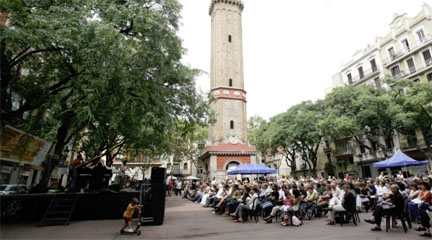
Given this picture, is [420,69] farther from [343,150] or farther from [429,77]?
[343,150]

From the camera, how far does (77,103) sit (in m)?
6.66

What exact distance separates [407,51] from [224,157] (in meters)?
Result: 23.1

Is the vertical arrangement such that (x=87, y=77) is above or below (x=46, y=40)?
below

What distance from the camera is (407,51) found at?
26.7m

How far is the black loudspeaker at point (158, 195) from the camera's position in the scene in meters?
8.05

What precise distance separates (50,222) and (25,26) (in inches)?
242

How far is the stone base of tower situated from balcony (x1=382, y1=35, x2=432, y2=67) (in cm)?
1896

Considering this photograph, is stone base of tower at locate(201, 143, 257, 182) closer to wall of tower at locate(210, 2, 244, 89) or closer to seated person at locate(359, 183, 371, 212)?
wall of tower at locate(210, 2, 244, 89)

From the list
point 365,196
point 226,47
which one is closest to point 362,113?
point 365,196

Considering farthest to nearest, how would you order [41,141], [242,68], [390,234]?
[242,68] < [41,141] < [390,234]

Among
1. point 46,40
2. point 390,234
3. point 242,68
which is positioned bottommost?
point 390,234

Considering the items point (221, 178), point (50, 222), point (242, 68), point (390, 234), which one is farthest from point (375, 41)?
point (50, 222)

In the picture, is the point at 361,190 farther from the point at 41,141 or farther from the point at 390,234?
the point at 41,141

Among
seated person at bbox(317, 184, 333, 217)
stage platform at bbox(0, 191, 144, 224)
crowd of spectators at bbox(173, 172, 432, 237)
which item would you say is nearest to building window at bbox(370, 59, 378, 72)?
crowd of spectators at bbox(173, 172, 432, 237)
